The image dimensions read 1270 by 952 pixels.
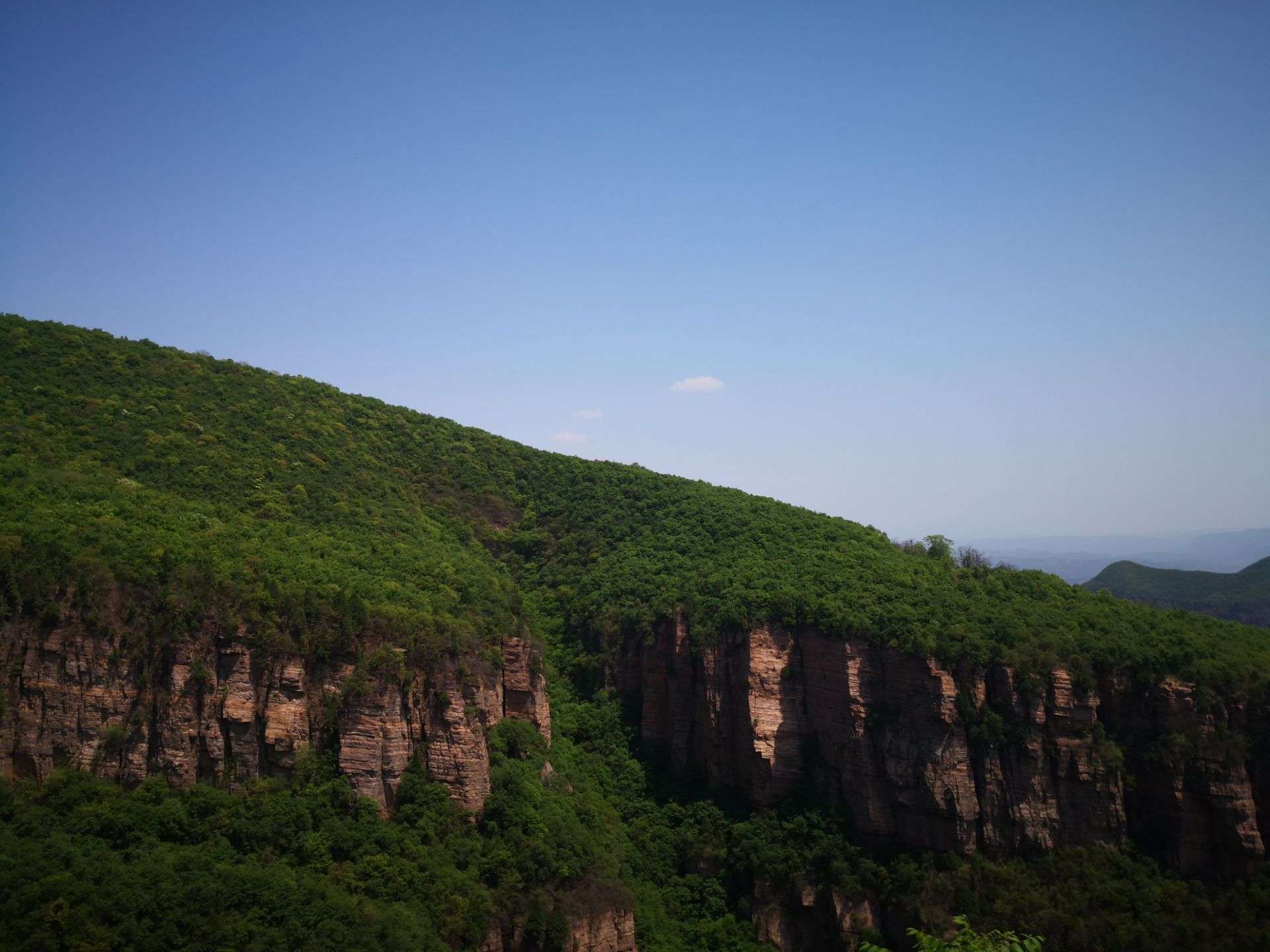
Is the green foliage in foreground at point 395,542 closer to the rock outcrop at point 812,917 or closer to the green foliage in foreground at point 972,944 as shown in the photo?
the rock outcrop at point 812,917

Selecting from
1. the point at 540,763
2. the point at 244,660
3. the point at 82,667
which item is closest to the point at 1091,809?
the point at 540,763

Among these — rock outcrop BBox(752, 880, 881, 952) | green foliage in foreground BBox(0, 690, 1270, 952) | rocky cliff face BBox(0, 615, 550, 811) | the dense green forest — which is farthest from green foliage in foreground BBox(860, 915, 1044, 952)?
rock outcrop BBox(752, 880, 881, 952)

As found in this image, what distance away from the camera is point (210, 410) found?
6700cm

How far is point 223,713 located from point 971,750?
1541 inches

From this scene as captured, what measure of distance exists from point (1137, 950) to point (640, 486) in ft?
161

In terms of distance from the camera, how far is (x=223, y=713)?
44.4 metres

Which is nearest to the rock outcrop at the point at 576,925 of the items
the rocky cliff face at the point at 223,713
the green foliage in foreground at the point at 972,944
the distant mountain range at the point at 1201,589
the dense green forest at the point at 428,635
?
the dense green forest at the point at 428,635

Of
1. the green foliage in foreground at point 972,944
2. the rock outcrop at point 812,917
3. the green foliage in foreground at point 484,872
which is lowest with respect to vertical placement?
the rock outcrop at point 812,917

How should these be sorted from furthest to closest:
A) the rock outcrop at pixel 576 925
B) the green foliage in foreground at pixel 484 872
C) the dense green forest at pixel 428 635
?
the rock outcrop at pixel 576 925 → the dense green forest at pixel 428 635 → the green foliage in foreground at pixel 484 872

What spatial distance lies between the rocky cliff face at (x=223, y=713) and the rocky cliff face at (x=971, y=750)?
1676cm

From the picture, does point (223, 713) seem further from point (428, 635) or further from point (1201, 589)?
point (1201, 589)

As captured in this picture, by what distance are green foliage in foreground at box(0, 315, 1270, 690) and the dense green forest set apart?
0.22m

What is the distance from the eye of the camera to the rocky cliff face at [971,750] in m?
46.2

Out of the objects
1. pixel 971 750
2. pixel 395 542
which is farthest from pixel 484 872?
pixel 971 750
